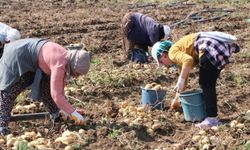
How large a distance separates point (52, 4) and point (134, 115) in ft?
37.5

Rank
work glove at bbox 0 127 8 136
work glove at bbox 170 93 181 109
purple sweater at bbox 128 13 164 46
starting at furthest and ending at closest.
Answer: purple sweater at bbox 128 13 164 46, work glove at bbox 170 93 181 109, work glove at bbox 0 127 8 136

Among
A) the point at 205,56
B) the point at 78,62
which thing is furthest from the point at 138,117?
the point at 78,62

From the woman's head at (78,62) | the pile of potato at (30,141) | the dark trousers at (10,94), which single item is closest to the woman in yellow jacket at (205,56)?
the woman's head at (78,62)

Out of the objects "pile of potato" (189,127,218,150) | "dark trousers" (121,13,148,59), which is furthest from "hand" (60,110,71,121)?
"dark trousers" (121,13,148,59)

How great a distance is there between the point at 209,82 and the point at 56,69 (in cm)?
158

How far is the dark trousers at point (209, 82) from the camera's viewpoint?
16.3 ft

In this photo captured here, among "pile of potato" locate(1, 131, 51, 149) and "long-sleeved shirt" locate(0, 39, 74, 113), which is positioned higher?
"long-sleeved shirt" locate(0, 39, 74, 113)

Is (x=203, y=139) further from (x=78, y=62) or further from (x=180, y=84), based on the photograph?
(x=78, y=62)

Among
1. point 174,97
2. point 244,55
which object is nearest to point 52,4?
point 244,55

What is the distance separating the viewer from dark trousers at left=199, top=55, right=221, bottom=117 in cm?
498

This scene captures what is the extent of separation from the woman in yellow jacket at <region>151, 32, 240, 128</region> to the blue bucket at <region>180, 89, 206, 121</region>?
0.09m

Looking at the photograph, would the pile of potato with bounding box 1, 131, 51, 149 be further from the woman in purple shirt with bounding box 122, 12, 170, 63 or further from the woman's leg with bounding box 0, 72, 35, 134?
the woman in purple shirt with bounding box 122, 12, 170, 63

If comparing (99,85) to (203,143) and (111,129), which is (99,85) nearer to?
(111,129)

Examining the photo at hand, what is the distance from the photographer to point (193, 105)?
5.20 metres
